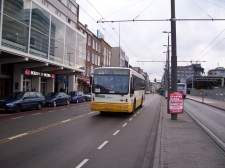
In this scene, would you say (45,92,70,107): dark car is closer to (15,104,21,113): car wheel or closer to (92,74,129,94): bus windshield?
(15,104,21,113): car wheel

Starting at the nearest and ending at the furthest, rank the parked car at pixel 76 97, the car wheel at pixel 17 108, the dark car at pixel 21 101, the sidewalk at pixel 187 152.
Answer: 1. the sidewalk at pixel 187 152
2. the dark car at pixel 21 101
3. the car wheel at pixel 17 108
4. the parked car at pixel 76 97

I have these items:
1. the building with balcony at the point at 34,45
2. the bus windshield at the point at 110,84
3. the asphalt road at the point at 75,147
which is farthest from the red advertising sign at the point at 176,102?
the building with balcony at the point at 34,45

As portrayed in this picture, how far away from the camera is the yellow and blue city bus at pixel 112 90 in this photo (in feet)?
49.3

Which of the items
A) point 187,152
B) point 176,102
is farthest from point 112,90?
point 187,152

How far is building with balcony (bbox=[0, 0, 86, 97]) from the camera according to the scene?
1880cm

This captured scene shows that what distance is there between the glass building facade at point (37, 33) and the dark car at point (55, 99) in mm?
3464

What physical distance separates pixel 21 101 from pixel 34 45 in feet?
20.4

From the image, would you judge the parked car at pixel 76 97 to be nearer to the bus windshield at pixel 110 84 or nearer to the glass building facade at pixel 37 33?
the glass building facade at pixel 37 33

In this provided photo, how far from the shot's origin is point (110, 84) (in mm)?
15492

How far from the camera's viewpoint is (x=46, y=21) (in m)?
24.5

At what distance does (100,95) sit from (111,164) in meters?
9.54

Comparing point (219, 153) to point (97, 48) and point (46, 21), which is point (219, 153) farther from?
point (97, 48)

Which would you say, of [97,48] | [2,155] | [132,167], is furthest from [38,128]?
[97,48]

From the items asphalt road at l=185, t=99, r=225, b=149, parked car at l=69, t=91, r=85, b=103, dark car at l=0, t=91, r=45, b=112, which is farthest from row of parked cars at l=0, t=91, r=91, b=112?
asphalt road at l=185, t=99, r=225, b=149
